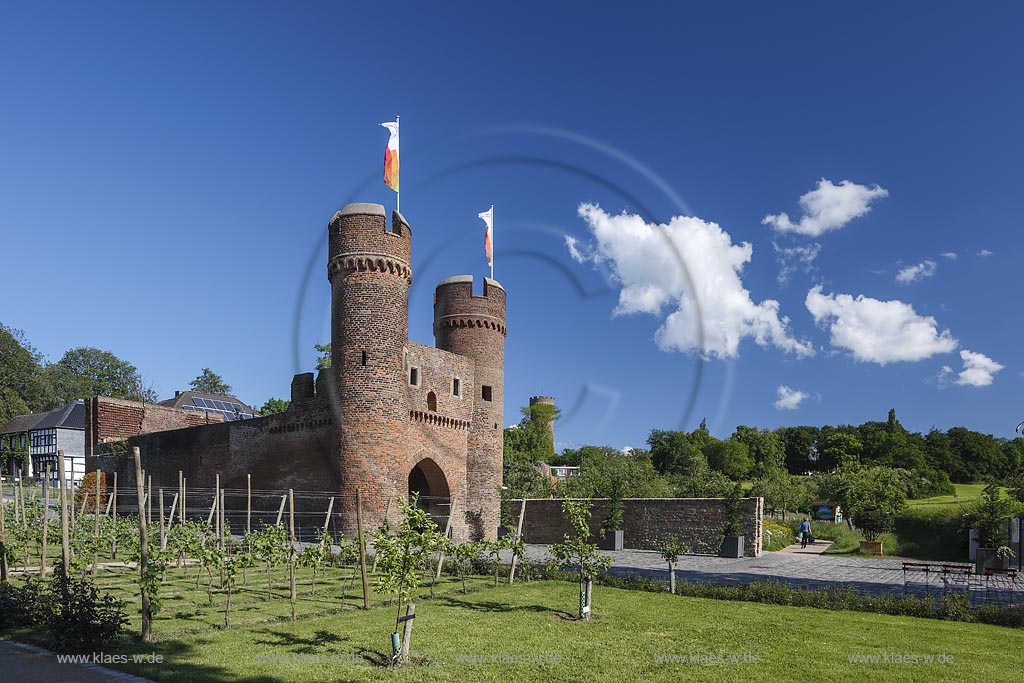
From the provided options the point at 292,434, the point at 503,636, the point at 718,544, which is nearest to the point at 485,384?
the point at 292,434

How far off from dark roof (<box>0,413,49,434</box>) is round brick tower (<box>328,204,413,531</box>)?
44944mm

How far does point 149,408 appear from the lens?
48562 mm

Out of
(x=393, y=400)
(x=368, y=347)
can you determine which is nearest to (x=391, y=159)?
(x=368, y=347)

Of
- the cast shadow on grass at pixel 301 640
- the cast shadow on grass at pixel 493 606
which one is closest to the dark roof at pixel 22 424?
the cast shadow on grass at pixel 493 606

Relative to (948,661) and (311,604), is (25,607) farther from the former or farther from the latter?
(948,661)

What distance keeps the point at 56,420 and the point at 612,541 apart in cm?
5094

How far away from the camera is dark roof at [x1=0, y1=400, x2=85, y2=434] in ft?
199

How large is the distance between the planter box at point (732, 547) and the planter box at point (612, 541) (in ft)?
14.6

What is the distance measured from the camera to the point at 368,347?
31.2 metres

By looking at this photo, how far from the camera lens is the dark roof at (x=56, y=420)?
6059 cm

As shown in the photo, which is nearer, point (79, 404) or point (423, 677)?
point (423, 677)

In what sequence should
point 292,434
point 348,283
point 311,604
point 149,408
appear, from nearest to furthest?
point 311,604 → point 348,283 → point 292,434 → point 149,408

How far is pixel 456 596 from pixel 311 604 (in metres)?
3.37

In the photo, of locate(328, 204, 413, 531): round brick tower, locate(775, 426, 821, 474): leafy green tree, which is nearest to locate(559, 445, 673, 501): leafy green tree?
locate(328, 204, 413, 531): round brick tower
